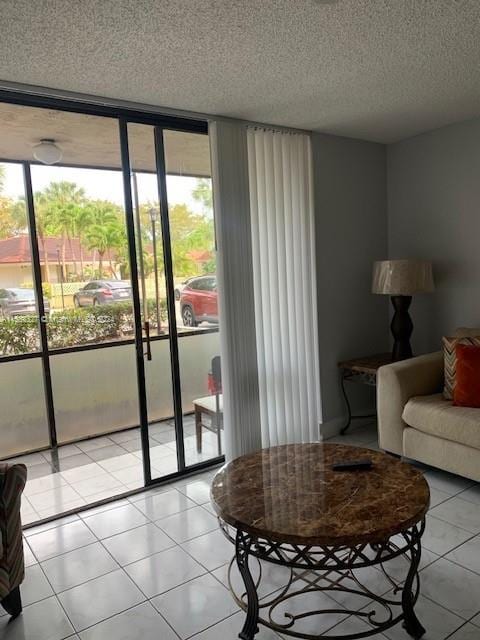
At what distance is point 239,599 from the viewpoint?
1.97m

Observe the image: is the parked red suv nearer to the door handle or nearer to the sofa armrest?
the door handle

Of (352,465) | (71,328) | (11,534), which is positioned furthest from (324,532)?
(71,328)

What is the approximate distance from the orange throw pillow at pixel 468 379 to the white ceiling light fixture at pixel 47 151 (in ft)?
10.4

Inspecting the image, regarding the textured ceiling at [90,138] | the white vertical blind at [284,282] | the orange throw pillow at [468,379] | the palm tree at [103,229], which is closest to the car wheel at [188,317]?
the white vertical blind at [284,282]

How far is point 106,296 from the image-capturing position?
15.1ft

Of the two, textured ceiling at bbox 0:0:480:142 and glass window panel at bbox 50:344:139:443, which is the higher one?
textured ceiling at bbox 0:0:480:142

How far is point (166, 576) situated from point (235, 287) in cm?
177

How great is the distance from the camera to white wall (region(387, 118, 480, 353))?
3.68 metres

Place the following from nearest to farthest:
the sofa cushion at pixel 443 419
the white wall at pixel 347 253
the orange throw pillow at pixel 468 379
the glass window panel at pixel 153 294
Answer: the sofa cushion at pixel 443 419 → the orange throw pillow at pixel 468 379 → the glass window panel at pixel 153 294 → the white wall at pixel 347 253

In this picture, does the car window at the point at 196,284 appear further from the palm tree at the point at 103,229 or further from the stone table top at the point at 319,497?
the palm tree at the point at 103,229

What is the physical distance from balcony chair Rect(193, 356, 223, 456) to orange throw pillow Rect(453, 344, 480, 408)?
1536mm

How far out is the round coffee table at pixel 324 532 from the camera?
1.69 m

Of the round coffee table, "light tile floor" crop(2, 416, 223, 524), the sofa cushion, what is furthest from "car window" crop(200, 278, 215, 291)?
the sofa cushion

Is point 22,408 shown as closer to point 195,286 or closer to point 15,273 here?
point 15,273
